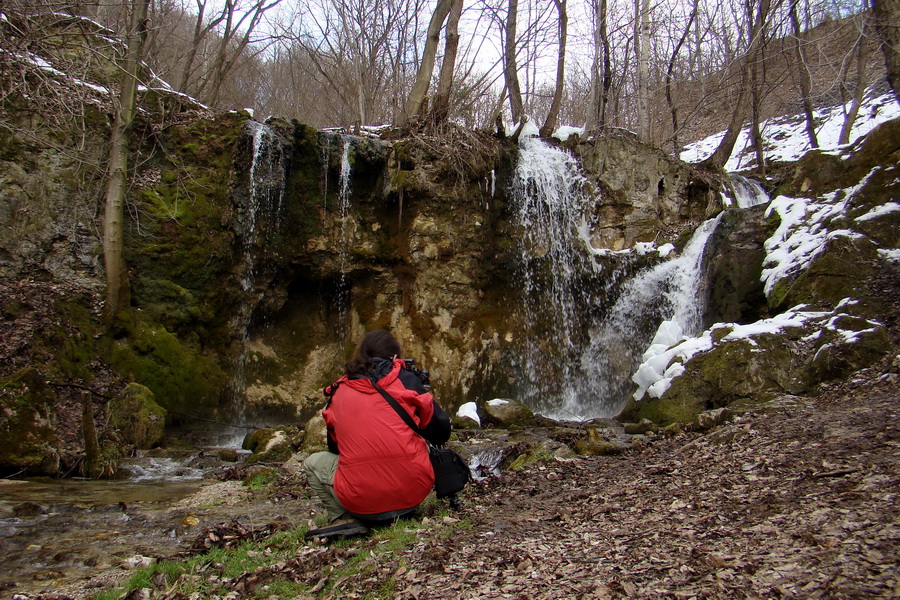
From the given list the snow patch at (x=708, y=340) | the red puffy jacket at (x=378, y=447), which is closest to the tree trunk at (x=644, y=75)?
the snow patch at (x=708, y=340)

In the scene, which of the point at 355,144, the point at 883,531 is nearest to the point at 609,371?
the point at 355,144

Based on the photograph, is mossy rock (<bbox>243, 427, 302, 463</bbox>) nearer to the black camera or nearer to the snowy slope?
the black camera

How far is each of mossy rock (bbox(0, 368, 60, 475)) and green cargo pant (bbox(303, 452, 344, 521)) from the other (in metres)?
3.84

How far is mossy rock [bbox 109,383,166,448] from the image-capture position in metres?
7.88

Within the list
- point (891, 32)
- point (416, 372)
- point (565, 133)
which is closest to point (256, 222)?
point (565, 133)

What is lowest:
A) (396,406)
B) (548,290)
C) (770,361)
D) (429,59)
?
(770,361)

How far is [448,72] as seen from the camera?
1244 cm

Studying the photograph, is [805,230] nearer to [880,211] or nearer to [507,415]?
[880,211]

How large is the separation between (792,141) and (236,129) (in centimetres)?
2186

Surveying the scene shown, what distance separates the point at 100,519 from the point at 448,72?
A: 11.0 meters

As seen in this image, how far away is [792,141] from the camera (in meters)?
22.4

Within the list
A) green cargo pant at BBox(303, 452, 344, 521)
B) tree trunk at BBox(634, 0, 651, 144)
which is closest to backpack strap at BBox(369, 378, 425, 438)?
green cargo pant at BBox(303, 452, 344, 521)

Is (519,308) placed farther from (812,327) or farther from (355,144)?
(812,327)

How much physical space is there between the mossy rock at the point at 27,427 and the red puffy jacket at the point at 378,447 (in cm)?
418
